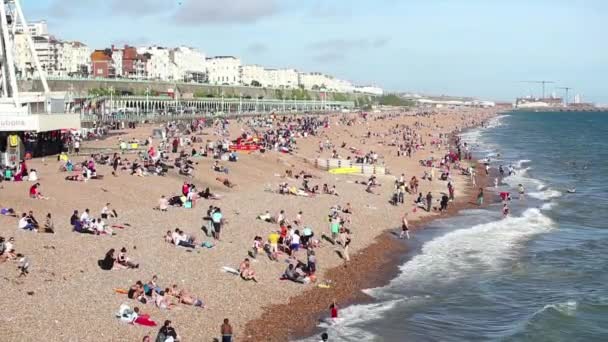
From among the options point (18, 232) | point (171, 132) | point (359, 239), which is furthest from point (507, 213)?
point (171, 132)

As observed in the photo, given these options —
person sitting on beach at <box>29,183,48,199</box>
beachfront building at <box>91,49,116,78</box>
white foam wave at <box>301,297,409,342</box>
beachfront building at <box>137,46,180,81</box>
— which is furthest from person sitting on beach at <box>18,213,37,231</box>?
beachfront building at <box>137,46,180,81</box>

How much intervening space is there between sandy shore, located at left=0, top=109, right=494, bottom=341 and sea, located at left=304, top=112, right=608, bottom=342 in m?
1.27

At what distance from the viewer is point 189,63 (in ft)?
598

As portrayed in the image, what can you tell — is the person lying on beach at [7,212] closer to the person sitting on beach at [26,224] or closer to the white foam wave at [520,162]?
the person sitting on beach at [26,224]

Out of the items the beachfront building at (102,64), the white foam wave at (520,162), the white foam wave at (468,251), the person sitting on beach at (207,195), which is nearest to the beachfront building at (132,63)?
the beachfront building at (102,64)

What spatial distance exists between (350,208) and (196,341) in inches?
654

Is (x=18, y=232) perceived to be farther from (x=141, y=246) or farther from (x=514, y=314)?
(x=514, y=314)

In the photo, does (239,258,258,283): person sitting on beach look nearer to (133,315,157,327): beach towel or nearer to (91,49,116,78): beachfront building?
(133,315,157,327): beach towel

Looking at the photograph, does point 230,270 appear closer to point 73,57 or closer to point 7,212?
point 7,212

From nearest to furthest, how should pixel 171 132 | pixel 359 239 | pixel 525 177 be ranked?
pixel 359 239 < pixel 525 177 < pixel 171 132

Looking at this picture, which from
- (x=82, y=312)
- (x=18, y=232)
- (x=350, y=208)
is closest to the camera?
(x=82, y=312)

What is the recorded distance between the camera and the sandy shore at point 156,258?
1455 centimetres

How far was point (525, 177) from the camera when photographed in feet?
168

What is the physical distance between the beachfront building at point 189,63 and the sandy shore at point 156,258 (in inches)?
5290
